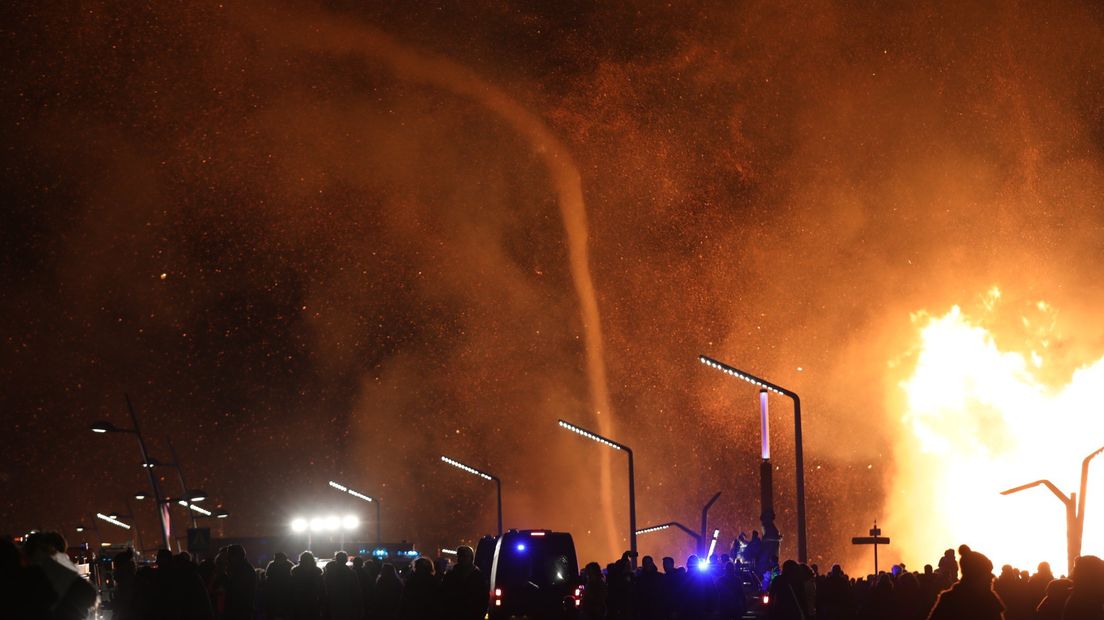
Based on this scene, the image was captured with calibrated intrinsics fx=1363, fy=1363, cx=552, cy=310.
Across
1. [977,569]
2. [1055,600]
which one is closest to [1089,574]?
[977,569]

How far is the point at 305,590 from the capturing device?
20.2 m

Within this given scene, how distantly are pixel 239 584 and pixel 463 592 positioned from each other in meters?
3.41

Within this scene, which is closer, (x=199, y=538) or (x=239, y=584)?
(x=239, y=584)

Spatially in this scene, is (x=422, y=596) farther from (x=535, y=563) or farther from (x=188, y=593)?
(x=535, y=563)

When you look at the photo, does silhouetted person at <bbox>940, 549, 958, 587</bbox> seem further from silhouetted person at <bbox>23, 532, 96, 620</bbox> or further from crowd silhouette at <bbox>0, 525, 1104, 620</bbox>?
silhouetted person at <bbox>23, 532, 96, 620</bbox>

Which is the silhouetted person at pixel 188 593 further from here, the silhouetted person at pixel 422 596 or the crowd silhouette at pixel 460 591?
the silhouetted person at pixel 422 596

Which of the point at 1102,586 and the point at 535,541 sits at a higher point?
the point at 535,541

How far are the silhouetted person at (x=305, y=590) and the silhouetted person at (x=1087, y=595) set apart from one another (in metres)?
10.9

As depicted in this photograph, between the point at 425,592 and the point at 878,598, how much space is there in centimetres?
992

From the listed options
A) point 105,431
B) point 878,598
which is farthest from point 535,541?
point 105,431

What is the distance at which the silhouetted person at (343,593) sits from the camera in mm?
21641

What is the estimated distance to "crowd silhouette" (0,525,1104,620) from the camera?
490 inches

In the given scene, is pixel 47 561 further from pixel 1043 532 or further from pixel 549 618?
pixel 1043 532

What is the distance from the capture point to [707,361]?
32.6m
